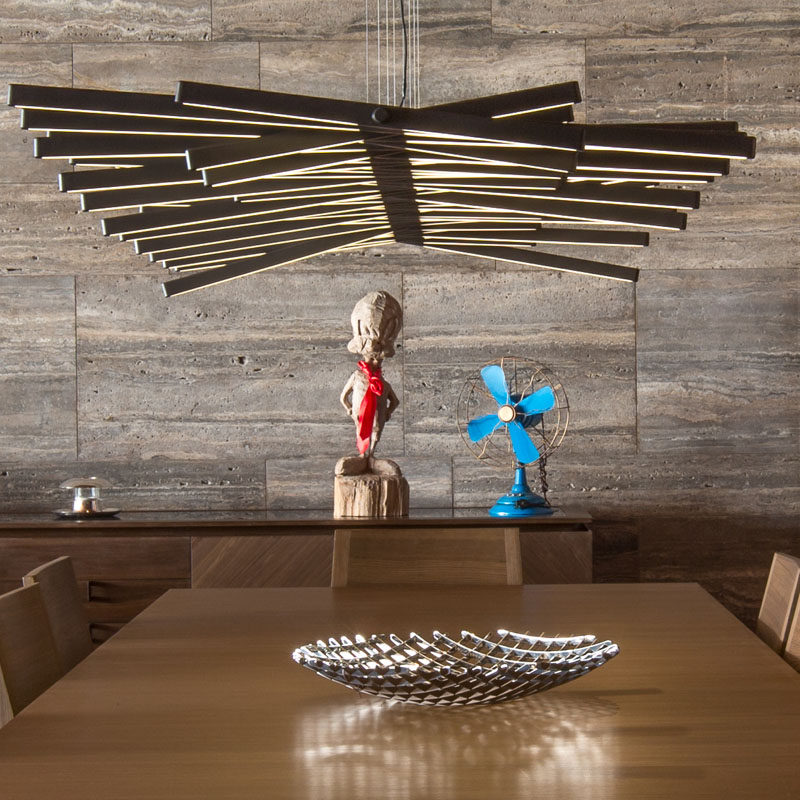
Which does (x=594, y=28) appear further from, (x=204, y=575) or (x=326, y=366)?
(x=204, y=575)

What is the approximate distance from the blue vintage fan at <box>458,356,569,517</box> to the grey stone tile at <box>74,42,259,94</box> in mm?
1450

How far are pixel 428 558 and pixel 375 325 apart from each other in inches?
49.3

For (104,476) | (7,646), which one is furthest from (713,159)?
(104,476)

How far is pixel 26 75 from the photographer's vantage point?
13.9ft

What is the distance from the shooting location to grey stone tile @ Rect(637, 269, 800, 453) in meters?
4.18

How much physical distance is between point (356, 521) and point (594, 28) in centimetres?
206

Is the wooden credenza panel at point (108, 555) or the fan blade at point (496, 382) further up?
the fan blade at point (496, 382)

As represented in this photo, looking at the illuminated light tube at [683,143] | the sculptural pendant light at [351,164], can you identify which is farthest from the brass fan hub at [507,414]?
the illuminated light tube at [683,143]

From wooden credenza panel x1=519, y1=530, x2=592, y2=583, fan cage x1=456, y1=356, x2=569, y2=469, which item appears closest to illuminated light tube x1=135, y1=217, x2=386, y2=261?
wooden credenza panel x1=519, y1=530, x2=592, y2=583

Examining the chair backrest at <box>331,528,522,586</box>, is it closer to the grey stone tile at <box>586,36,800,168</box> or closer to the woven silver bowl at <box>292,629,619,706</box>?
the woven silver bowl at <box>292,629,619,706</box>

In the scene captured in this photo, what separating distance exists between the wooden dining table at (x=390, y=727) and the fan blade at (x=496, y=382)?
182 cm

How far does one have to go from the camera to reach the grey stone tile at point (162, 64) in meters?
4.21

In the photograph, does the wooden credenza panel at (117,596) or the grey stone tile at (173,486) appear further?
the grey stone tile at (173,486)

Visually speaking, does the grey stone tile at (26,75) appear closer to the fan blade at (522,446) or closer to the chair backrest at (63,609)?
the fan blade at (522,446)
